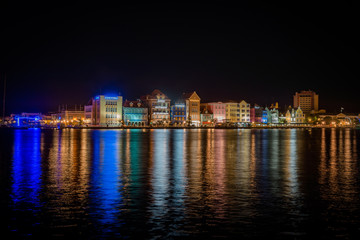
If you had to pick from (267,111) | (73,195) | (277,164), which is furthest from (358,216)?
(267,111)

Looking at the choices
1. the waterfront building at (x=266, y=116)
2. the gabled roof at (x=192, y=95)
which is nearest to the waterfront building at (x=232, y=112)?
the gabled roof at (x=192, y=95)

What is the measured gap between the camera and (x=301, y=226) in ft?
41.4

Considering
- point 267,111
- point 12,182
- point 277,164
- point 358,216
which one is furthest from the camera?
point 267,111

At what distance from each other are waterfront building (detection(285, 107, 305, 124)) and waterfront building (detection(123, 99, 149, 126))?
6788 centimetres

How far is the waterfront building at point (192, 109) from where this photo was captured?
520 ft

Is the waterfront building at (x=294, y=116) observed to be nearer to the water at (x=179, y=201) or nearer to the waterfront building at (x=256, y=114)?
the waterfront building at (x=256, y=114)

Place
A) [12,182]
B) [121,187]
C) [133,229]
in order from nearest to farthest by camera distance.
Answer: [133,229] < [121,187] < [12,182]

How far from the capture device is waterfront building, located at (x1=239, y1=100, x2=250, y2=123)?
169 m

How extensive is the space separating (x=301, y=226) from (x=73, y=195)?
919 cm

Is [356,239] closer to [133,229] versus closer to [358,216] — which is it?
[358,216]

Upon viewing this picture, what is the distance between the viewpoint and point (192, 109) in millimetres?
158750

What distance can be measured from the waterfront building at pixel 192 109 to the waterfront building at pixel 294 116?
1924 inches

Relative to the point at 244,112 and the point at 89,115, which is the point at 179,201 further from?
the point at 244,112

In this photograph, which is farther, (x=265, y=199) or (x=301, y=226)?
(x=265, y=199)
